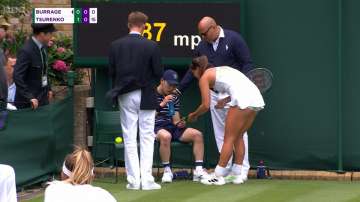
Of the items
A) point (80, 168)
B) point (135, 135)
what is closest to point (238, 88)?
point (135, 135)

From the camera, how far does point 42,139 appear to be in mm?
11773

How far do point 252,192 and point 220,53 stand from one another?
5.75 feet

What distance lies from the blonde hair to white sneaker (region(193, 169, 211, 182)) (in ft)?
17.9

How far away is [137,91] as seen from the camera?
1127 centimetres

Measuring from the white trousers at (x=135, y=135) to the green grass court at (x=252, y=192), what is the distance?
0.22 meters

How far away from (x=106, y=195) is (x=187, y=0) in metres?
6.63

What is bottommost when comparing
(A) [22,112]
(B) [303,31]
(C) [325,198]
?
(C) [325,198]

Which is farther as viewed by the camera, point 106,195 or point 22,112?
point 22,112

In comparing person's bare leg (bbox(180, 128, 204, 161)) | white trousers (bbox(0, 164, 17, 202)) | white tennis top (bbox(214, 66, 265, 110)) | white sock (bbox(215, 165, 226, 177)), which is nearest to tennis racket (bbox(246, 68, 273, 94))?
white tennis top (bbox(214, 66, 265, 110))

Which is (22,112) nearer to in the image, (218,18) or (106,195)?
(218,18)

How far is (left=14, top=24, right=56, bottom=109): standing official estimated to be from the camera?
452 inches

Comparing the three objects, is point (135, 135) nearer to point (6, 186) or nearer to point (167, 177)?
point (167, 177)

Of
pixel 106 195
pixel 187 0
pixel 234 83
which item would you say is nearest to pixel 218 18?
pixel 187 0

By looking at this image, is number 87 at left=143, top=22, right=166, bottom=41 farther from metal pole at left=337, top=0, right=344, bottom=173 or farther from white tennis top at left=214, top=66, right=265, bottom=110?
metal pole at left=337, top=0, right=344, bottom=173
